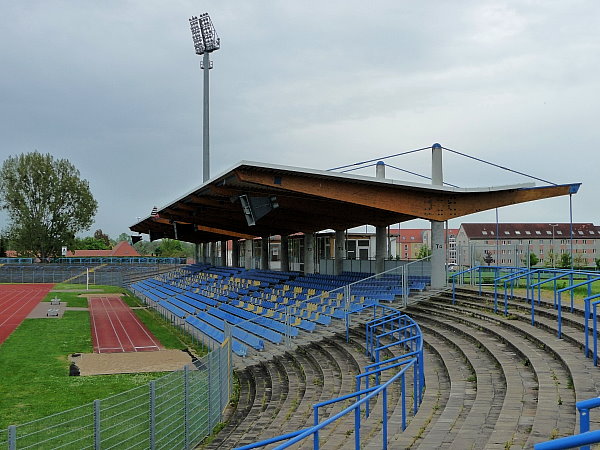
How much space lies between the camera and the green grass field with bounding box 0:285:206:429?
13.2 metres

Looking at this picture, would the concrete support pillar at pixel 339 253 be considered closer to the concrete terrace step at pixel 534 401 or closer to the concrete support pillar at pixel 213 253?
the concrete terrace step at pixel 534 401

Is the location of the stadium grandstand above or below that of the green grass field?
above

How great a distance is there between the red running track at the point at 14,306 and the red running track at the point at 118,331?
337 cm

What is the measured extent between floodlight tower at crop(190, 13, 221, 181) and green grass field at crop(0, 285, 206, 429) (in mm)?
23428

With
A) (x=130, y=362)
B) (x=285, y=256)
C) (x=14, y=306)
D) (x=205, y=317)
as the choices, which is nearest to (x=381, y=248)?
(x=205, y=317)

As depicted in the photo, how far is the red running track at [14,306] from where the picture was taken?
26859 mm

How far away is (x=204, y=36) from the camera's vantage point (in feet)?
172

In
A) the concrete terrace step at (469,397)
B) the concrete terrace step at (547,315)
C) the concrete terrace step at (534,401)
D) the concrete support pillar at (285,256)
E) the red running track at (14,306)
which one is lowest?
the red running track at (14,306)

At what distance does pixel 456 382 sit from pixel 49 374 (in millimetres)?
11964

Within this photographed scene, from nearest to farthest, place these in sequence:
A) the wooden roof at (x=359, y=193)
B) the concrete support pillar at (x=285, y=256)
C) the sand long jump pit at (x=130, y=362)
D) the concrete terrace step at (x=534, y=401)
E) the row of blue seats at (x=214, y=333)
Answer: the concrete terrace step at (x=534, y=401)
the row of blue seats at (x=214, y=333)
the sand long jump pit at (x=130, y=362)
the wooden roof at (x=359, y=193)
the concrete support pillar at (x=285, y=256)

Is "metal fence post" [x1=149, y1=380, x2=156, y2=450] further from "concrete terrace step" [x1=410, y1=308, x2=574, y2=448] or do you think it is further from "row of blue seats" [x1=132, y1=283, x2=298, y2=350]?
"row of blue seats" [x1=132, y1=283, x2=298, y2=350]

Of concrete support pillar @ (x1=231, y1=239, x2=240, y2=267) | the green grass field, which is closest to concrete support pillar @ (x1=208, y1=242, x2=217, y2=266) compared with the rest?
concrete support pillar @ (x1=231, y1=239, x2=240, y2=267)

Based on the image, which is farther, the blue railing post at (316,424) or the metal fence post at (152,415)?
the metal fence post at (152,415)

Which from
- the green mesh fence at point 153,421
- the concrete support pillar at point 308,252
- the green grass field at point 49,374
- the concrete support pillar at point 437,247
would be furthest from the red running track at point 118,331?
the green mesh fence at point 153,421
